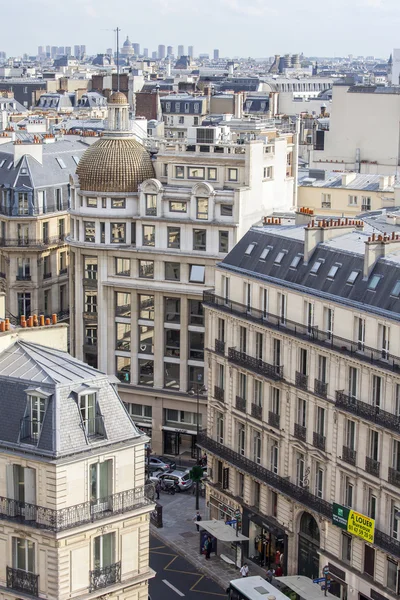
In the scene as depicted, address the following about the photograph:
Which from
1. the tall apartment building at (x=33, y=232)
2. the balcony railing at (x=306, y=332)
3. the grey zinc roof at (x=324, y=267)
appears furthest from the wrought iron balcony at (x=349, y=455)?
the tall apartment building at (x=33, y=232)

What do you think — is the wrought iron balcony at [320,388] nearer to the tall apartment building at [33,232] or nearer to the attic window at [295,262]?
the attic window at [295,262]

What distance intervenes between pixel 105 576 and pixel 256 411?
84.2ft

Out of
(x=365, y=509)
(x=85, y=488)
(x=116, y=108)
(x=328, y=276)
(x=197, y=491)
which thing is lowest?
(x=197, y=491)

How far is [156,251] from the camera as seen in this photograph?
93938 mm

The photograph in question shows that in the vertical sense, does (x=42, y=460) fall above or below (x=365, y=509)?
above

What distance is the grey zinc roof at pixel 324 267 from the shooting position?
64.9 metres

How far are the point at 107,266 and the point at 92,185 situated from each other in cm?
598

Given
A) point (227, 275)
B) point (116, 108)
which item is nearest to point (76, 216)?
point (116, 108)

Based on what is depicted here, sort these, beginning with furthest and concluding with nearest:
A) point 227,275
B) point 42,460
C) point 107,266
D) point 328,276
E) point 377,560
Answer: point 107,266
point 227,275
point 328,276
point 377,560
point 42,460

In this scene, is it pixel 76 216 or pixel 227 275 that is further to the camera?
pixel 76 216

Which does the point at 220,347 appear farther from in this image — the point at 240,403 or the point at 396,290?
the point at 396,290

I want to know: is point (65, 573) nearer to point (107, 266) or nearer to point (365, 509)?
point (365, 509)

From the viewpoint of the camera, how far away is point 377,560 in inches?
2537

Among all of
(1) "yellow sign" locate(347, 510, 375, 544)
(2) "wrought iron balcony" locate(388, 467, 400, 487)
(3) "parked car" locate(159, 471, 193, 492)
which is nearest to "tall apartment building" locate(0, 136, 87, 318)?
(3) "parked car" locate(159, 471, 193, 492)
